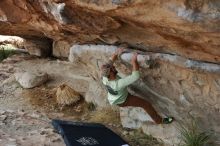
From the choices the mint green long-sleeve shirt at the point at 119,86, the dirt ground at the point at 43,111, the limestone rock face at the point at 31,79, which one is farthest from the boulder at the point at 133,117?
the limestone rock face at the point at 31,79

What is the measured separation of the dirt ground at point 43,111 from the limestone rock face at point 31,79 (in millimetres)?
104

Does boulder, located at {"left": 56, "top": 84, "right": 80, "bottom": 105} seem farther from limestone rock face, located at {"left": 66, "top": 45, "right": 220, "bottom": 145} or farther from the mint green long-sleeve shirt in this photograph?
the mint green long-sleeve shirt

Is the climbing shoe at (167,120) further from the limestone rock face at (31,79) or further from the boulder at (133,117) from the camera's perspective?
the limestone rock face at (31,79)

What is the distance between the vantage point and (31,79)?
10.1 meters

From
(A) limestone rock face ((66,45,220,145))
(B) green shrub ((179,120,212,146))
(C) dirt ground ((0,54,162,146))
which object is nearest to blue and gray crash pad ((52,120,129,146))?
(C) dirt ground ((0,54,162,146))

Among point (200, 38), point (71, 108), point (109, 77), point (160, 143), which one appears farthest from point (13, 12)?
point (200, 38)

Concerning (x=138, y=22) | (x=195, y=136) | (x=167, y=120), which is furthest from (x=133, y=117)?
(x=138, y=22)

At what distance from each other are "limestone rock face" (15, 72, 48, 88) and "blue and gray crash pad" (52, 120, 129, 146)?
70.5 inches

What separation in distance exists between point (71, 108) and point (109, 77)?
2336mm

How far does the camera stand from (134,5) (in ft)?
19.8

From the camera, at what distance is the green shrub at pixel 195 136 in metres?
7.27

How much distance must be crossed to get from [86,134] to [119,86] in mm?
1299

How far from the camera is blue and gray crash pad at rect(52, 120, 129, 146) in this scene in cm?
780

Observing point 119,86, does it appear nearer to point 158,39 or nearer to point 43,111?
point 158,39
